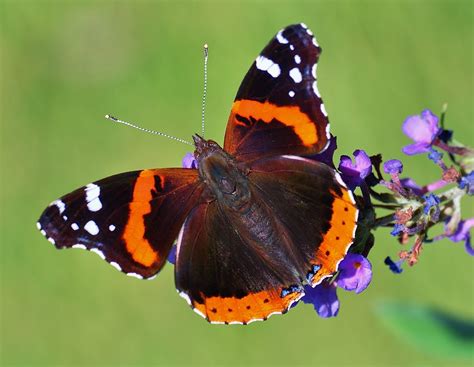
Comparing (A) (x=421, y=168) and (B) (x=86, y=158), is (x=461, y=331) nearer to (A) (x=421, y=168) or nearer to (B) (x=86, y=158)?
(A) (x=421, y=168)

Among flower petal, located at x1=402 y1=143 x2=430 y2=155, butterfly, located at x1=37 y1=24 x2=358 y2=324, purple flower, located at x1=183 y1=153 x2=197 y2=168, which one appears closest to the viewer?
butterfly, located at x1=37 y1=24 x2=358 y2=324

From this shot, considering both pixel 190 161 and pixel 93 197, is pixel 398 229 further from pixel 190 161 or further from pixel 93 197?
pixel 93 197

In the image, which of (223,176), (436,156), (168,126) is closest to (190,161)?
(223,176)

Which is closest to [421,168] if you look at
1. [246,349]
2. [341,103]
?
[341,103]

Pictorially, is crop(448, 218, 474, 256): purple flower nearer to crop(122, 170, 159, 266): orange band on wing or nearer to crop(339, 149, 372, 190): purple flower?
crop(339, 149, 372, 190): purple flower

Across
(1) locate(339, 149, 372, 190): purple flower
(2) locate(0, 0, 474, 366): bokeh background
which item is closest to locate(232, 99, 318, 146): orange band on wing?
(1) locate(339, 149, 372, 190): purple flower

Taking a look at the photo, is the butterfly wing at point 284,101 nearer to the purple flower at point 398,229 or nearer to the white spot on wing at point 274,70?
the white spot on wing at point 274,70

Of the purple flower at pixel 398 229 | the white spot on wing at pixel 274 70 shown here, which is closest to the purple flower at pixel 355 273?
the purple flower at pixel 398 229
